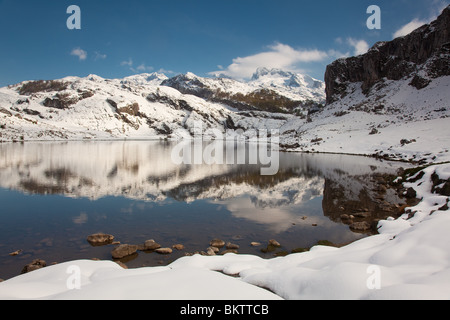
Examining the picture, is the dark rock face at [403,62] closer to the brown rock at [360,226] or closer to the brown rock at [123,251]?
the brown rock at [360,226]

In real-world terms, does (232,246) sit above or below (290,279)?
below

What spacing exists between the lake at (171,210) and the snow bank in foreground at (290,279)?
2953mm

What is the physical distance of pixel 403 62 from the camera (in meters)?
108

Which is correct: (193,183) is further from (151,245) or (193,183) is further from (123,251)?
(123,251)

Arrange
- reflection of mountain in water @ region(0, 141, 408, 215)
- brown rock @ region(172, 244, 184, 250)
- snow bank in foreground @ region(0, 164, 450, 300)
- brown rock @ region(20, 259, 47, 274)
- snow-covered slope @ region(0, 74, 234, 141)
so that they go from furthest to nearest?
snow-covered slope @ region(0, 74, 234, 141), reflection of mountain in water @ region(0, 141, 408, 215), brown rock @ region(172, 244, 184, 250), brown rock @ region(20, 259, 47, 274), snow bank in foreground @ region(0, 164, 450, 300)

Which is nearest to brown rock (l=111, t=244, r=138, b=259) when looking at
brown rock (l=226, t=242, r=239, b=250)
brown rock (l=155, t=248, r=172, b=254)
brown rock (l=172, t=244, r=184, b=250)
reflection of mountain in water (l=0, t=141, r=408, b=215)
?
brown rock (l=155, t=248, r=172, b=254)

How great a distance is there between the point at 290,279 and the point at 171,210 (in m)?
11.8

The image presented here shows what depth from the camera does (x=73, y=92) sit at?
17775 cm

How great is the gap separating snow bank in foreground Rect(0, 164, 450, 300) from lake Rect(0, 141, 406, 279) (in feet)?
9.69

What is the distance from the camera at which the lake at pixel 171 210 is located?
1194 cm

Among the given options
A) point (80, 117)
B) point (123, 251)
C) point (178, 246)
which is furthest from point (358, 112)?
point (80, 117)

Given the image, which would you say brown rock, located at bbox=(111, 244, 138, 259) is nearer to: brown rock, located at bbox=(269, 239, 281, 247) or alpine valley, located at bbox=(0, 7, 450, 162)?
brown rock, located at bbox=(269, 239, 281, 247)

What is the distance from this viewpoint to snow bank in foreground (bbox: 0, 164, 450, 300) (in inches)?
207
